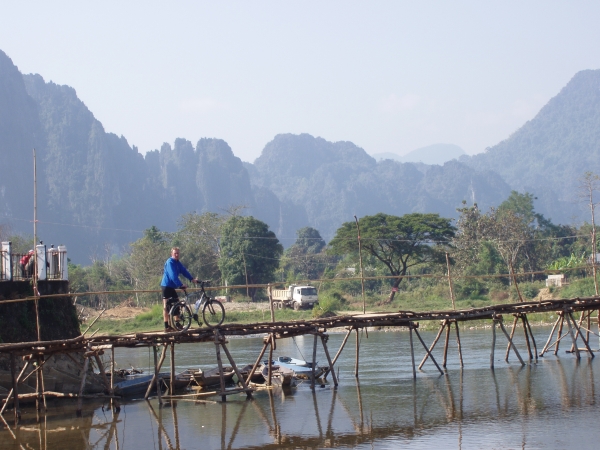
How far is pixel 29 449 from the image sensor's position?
53.4 feet

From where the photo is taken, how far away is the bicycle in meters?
18.6

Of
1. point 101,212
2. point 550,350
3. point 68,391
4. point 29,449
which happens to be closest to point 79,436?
point 29,449

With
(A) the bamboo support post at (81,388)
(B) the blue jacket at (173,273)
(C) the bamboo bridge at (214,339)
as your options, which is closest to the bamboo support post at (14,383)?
(C) the bamboo bridge at (214,339)

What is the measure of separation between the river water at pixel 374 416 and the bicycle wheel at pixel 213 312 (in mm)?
2267

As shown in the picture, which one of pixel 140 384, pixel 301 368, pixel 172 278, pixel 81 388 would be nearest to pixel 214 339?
pixel 172 278

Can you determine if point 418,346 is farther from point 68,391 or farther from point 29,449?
point 29,449

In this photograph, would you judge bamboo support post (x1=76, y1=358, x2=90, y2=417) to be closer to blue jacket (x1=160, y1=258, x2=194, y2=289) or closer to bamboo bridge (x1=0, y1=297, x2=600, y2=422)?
bamboo bridge (x1=0, y1=297, x2=600, y2=422)

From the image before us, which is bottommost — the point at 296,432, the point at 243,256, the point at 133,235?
the point at 296,432

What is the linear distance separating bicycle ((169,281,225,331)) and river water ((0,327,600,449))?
225 cm

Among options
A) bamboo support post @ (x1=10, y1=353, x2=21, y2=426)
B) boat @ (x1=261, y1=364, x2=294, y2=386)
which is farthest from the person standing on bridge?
boat @ (x1=261, y1=364, x2=294, y2=386)

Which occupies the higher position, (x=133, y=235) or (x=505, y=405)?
(x=133, y=235)

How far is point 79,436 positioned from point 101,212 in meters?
158

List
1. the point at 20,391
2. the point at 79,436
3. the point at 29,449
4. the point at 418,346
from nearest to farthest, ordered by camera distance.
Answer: the point at 29,449 → the point at 79,436 → the point at 20,391 → the point at 418,346

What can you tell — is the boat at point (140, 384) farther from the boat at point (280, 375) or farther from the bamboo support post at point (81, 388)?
the bamboo support post at point (81, 388)
